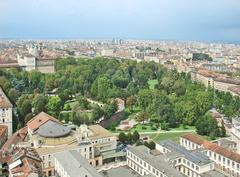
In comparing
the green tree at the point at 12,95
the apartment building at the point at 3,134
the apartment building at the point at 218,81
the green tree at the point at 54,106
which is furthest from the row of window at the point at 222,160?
the apartment building at the point at 218,81

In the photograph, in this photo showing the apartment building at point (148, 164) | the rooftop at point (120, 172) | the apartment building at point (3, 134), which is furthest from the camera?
the apartment building at point (3, 134)

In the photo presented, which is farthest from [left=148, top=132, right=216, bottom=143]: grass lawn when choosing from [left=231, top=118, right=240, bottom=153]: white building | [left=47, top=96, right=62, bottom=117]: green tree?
[left=47, top=96, right=62, bottom=117]: green tree

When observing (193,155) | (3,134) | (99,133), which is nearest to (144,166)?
(193,155)

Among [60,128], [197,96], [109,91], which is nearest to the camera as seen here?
[60,128]

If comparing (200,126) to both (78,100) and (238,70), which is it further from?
(238,70)

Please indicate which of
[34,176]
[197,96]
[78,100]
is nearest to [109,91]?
[78,100]

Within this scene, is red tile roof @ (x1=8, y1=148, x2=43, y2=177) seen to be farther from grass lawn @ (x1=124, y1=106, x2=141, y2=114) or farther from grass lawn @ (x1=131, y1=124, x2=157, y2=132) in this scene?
grass lawn @ (x1=124, y1=106, x2=141, y2=114)

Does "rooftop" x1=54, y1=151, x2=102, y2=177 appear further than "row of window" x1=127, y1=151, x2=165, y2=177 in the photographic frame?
No

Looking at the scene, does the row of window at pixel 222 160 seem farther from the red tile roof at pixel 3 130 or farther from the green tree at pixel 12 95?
the green tree at pixel 12 95
